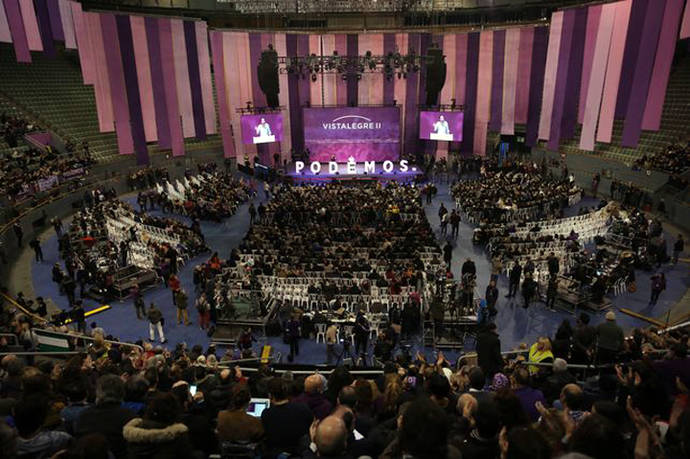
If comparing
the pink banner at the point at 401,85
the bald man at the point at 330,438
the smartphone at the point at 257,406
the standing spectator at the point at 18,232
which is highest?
the pink banner at the point at 401,85

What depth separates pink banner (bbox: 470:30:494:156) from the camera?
115 ft

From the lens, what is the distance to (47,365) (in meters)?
7.30

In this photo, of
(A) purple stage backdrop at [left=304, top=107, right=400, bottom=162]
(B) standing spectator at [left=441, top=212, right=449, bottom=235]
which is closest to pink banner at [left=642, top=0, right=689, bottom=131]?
(B) standing spectator at [left=441, top=212, right=449, bottom=235]

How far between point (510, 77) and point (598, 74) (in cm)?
988

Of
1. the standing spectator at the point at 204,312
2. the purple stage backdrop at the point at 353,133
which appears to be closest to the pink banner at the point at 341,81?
the purple stage backdrop at the point at 353,133

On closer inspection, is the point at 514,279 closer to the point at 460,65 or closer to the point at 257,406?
the point at 257,406

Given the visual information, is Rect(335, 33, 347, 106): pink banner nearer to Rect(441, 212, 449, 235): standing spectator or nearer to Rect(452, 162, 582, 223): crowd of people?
Rect(452, 162, 582, 223): crowd of people

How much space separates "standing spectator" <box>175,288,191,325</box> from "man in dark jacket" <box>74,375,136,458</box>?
10.6 m

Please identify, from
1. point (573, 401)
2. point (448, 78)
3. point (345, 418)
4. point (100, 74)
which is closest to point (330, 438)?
point (345, 418)

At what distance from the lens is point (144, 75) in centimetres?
2636

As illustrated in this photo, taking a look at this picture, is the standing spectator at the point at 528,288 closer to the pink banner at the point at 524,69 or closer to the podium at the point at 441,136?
the pink banner at the point at 524,69

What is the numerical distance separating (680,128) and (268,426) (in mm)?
34468

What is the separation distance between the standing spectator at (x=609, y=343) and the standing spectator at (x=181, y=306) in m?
11.5

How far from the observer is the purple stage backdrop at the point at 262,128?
34531mm
